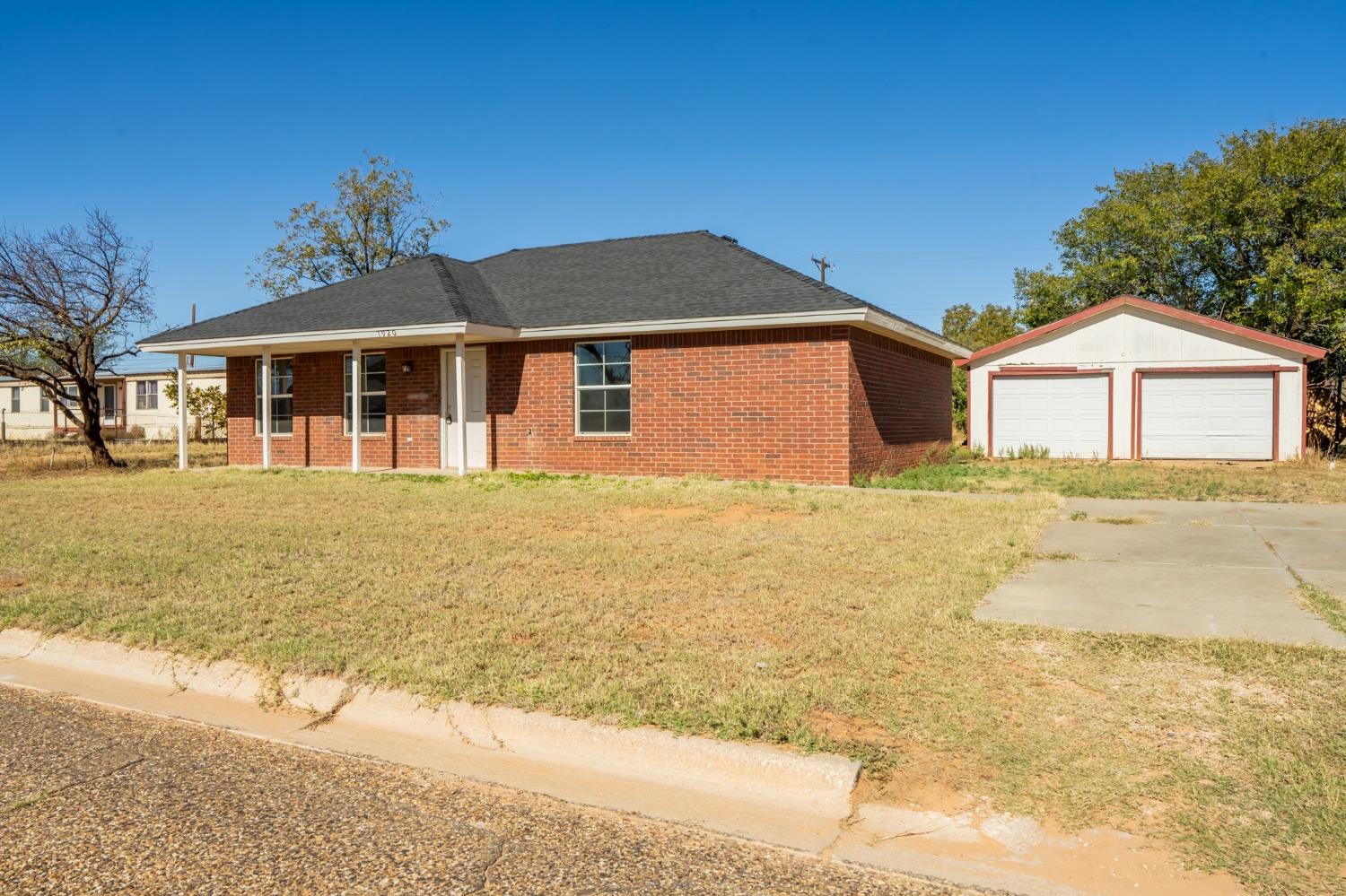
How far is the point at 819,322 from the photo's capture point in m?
14.9

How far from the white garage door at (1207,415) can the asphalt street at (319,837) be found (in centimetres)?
2179

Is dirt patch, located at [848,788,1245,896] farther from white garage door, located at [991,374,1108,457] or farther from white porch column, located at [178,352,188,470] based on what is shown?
white garage door, located at [991,374,1108,457]

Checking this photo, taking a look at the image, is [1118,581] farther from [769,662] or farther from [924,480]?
[924,480]

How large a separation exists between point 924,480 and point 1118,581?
349 inches

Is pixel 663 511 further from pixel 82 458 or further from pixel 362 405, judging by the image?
pixel 82 458

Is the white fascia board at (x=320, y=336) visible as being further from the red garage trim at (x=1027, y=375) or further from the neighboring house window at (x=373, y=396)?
the red garage trim at (x=1027, y=375)

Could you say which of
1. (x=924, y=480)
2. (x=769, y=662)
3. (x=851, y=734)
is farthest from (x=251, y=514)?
(x=924, y=480)

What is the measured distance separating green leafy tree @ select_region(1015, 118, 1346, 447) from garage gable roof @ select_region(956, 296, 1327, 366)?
4466mm

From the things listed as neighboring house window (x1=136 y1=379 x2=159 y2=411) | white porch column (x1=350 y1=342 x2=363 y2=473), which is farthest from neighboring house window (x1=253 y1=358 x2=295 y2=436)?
neighboring house window (x1=136 y1=379 x2=159 y2=411)

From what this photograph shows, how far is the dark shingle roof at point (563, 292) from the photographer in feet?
52.9

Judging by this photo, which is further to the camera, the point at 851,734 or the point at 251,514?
the point at 251,514

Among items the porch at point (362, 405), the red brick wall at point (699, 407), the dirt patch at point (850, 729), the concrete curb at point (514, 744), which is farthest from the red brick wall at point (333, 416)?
the dirt patch at point (850, 729)

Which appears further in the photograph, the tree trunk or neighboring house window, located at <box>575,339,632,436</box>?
the tree trunk

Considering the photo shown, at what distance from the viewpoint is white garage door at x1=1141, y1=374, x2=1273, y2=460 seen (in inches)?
839
